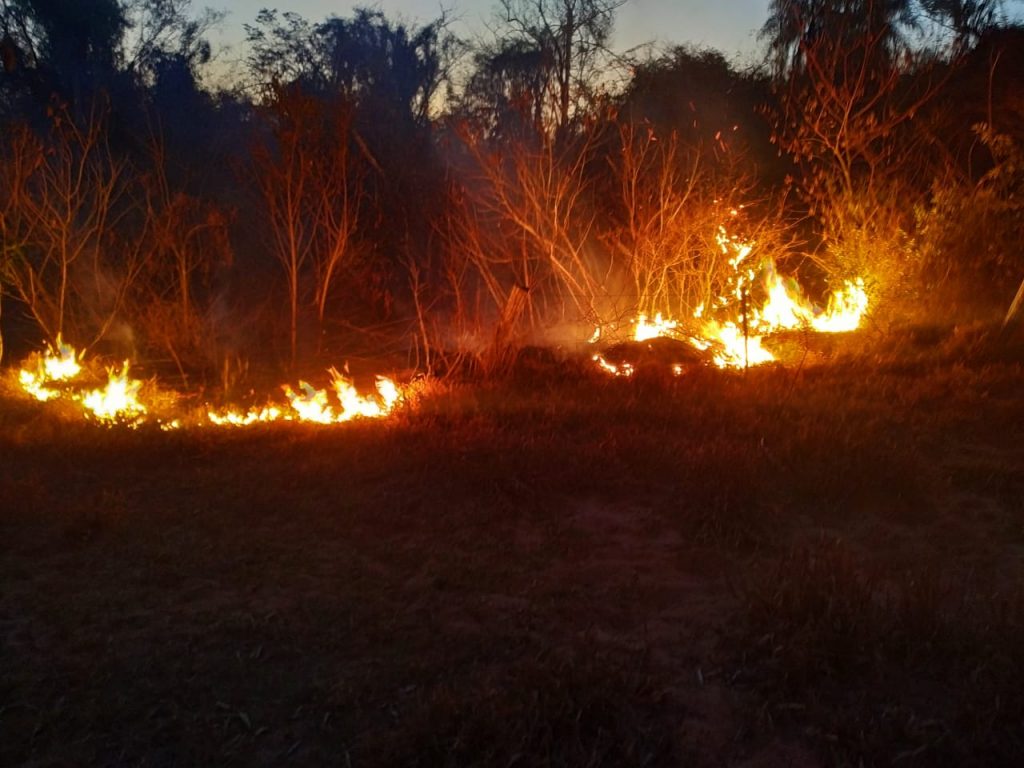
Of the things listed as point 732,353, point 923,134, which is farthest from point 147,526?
point 923,134

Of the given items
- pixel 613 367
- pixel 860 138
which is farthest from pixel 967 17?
pixel 613 367

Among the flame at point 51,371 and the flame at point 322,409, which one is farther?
the flame at point 51,371

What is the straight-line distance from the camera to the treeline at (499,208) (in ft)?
32.9

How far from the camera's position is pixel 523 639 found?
3684 mm

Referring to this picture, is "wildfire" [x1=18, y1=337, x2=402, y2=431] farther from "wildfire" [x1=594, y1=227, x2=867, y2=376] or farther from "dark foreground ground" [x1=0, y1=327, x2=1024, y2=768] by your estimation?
"wildfire" [x1=594, y1=227, x2=867, y2=376]

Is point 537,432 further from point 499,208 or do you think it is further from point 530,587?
point 499,208

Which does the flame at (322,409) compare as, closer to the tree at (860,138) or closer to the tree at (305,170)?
the tree at (305,170)

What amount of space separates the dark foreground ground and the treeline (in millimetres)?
3069

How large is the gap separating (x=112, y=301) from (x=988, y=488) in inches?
387

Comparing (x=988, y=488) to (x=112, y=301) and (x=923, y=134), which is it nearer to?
(x=923, y=134)

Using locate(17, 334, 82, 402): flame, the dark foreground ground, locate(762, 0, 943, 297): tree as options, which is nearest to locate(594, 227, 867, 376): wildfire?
locate(762, 0, 943, 297): tree

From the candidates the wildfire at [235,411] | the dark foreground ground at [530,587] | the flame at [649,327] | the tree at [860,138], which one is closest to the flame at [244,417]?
the wildfire at [235,411]

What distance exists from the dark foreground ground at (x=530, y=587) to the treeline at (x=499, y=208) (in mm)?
3069

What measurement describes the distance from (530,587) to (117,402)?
5310 millimetres
